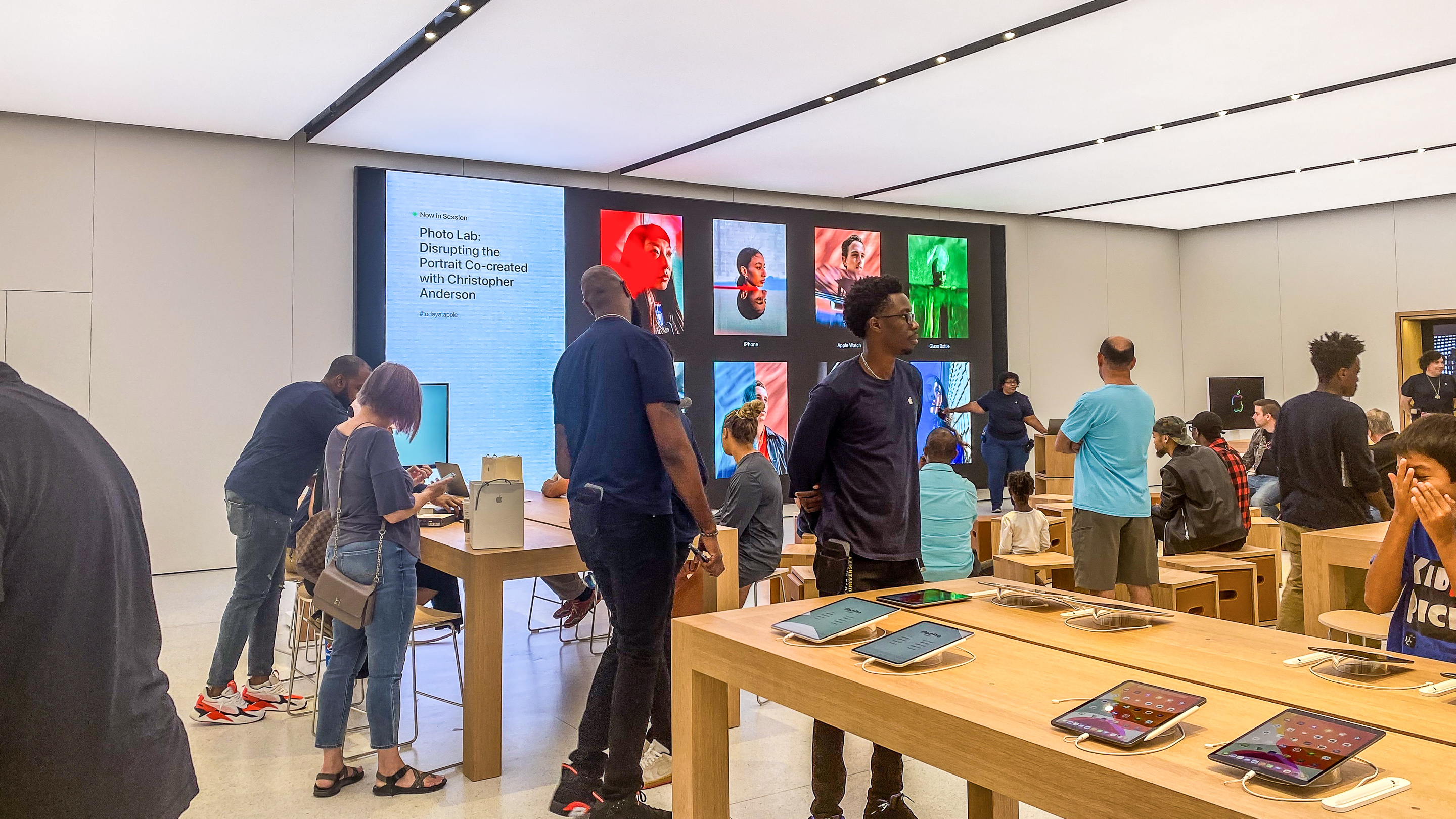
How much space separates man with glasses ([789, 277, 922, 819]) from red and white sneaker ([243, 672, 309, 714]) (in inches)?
96.4

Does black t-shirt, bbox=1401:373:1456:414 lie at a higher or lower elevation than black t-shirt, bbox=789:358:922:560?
higher

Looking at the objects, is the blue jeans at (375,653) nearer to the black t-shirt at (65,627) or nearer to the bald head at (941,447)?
the black t-shirt at (65,627)

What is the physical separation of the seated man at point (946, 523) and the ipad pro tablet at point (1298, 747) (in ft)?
10.1

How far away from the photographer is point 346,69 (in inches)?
236

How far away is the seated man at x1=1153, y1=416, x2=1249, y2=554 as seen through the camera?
16.8 ft

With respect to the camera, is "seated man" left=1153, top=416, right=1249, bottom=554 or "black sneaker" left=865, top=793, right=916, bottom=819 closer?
"black sneaker" left=865, top=793, right=916, bottom=819

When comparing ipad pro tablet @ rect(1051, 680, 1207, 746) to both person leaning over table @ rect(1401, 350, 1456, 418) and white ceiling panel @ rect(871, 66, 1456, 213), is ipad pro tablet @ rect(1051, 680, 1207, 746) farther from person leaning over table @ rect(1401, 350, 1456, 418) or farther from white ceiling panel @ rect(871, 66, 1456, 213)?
person leaning over table @ rect(1401, 350, 1456, 418)

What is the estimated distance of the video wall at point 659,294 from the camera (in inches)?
311

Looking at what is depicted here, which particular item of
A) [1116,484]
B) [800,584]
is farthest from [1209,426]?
[800,584]

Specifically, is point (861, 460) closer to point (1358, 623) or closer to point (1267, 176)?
point (1358, 623)

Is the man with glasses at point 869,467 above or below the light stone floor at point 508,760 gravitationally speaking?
above

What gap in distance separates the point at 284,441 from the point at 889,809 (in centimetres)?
278

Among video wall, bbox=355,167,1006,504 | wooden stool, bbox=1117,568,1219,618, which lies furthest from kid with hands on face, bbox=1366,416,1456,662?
video wall, bbox=355,167,1006,504

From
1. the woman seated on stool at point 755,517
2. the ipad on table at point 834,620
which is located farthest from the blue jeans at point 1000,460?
the ipad on table at point 834,620
